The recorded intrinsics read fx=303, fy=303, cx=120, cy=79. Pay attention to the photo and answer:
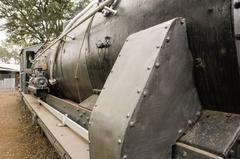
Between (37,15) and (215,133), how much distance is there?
17.8 metres

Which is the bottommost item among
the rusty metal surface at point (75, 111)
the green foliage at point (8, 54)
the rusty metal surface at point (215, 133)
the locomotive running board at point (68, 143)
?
the locomotive running board at point (68, 143)

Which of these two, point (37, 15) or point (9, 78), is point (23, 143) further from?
→ point (9, 78)

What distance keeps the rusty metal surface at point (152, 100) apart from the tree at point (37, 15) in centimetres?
1659

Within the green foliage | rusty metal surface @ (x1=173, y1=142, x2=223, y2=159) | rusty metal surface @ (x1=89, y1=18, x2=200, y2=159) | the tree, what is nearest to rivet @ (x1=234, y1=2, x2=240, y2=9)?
rusty metal surface @ (x1=89, y1=18, x2=200, y2=159)

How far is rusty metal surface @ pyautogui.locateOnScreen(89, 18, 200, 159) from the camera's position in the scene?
1141 mm

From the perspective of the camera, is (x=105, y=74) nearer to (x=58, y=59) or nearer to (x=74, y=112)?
(x=74, y=112)

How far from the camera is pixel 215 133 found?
114 centimetres

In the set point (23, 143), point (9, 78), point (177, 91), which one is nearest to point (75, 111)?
point (177, 91)

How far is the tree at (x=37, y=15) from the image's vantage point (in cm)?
1744

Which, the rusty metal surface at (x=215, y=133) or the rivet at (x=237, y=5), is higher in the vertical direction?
the rivet at (x=237, y=5)

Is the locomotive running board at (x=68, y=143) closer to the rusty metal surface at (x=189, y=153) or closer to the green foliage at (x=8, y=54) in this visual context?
the rusty metal surface at (x=189, y=153)

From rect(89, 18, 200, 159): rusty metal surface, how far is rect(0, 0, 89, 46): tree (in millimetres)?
16586

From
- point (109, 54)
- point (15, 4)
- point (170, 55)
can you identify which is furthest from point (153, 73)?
point (15, 4)

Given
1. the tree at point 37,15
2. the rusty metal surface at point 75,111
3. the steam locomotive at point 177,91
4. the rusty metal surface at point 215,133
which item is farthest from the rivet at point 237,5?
the tree at point 37,15
